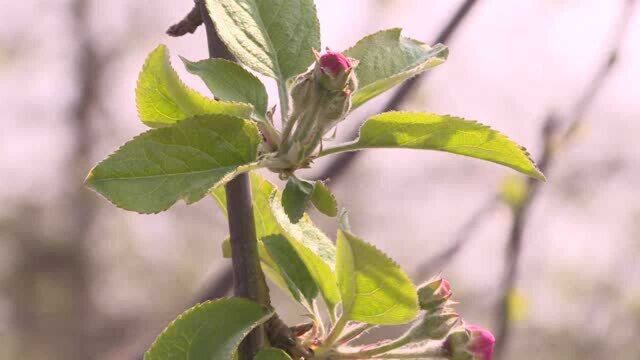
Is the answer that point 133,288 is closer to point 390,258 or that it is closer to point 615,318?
point 615,318

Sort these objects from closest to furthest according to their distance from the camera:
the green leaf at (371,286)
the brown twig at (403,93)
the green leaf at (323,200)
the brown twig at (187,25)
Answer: the green leaf at (371,286), the green leaf at (323,200), the brown twig at (187,25), the brown twig at (403,93)

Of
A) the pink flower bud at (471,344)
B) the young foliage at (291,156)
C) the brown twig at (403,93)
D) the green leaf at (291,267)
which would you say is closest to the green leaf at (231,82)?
the young foliage at (291,156)

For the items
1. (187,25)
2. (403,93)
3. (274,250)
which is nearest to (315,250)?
(274,250)

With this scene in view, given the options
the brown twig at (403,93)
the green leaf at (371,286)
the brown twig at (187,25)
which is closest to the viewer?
the green leaf at (371,286)

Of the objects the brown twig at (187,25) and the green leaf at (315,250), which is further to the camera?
the brown twig at (187,25)

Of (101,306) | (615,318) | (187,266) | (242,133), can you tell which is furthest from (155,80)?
(187,266)

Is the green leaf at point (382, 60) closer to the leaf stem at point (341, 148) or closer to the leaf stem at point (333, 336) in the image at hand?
the leaf stem at point (341, 148)
